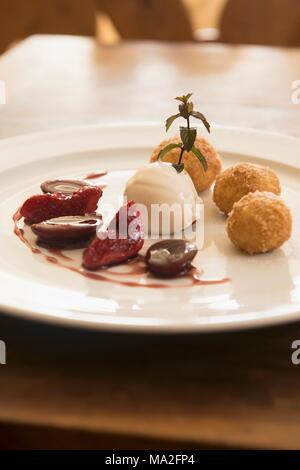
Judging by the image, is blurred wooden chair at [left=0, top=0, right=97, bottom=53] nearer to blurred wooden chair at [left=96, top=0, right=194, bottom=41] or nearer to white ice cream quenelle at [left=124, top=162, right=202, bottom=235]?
blurred wooden chair at [left=96, top=0, right=194, bottom=41]

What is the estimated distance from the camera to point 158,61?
7.70 feet

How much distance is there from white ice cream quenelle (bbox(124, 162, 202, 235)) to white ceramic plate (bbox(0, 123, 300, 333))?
5 cm

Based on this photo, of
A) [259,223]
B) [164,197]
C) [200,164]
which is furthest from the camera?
[200,164]

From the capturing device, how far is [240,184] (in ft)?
3.87

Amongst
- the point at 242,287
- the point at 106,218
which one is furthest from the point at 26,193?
the point at 242,287

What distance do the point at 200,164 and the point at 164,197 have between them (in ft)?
0.49

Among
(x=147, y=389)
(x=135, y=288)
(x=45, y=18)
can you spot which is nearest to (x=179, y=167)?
(x=135, y=288)

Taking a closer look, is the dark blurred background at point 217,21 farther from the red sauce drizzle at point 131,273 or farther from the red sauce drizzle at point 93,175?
the red sauce drizzle at point 131,273

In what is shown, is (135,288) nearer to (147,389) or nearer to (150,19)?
(147,389)

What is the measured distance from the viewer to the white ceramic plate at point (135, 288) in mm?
802

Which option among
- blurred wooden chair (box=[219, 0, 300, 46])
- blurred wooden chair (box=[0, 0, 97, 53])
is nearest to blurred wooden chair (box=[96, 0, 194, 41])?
blurred wooden chair (box=[219, 0, 300, 46])

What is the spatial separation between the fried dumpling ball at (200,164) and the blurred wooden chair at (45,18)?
2.82m

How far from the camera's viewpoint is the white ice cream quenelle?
44.6 inches
